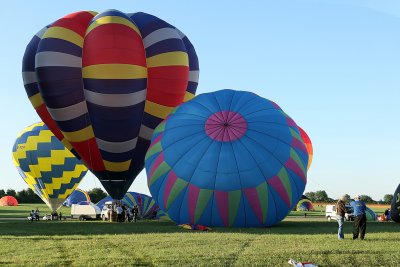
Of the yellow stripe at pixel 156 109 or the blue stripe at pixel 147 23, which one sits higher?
the blue stripe at pixel 147 23

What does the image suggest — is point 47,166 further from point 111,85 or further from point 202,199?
point 202,199

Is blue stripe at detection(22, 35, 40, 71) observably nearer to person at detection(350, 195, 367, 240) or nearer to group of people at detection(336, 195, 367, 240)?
group of people at detection(336, 195, 367, 240)

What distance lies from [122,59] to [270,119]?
275 inches

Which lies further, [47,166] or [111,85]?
[47,166]

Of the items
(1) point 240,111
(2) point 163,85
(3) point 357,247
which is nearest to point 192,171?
(1) point 240,111

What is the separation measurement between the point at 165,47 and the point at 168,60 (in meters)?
Result: 0.63

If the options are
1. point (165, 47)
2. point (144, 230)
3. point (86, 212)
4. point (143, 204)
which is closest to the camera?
point (144, 230)

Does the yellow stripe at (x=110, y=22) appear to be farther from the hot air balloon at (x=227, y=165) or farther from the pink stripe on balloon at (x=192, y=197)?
the pink stripe on balloon at (x=192, y=197)

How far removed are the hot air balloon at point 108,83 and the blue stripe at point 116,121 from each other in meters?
0.04

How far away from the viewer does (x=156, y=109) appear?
2567 cm

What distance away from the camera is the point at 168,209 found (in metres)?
21.5

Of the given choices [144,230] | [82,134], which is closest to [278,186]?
[144,230]

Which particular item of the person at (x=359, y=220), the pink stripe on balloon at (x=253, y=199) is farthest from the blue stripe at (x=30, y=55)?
the person at (x=359, y=220)

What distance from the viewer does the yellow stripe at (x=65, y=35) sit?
2508cm
